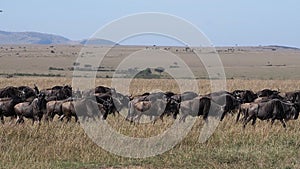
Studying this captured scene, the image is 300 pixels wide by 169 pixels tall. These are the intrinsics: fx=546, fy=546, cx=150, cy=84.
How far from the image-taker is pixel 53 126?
1523 cm

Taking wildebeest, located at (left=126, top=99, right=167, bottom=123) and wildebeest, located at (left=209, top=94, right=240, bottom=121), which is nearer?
wildebeest, located at (left=126, top=99, right=167, bottom=123)

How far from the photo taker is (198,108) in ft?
56.6

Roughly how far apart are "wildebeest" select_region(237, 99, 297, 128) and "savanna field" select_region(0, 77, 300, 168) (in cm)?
50

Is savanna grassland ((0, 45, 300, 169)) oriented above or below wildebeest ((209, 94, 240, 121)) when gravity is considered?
below

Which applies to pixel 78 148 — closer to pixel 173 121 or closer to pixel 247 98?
pixel 173 121

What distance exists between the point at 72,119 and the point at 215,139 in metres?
5.33

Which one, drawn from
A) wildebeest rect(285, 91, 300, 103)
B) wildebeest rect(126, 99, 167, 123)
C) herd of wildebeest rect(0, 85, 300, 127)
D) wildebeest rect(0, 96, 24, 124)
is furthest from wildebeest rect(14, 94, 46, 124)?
wildebeest rect(285, 91, 300, 103)

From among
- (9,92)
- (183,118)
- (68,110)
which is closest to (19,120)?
(68,110)

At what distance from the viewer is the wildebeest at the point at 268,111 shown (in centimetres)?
1677

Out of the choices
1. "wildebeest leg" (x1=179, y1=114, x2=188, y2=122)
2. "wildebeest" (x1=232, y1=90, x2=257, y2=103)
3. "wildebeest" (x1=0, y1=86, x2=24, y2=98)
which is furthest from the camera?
"wildebeest" (x1=232, y1=90, x2=257, y2=103)

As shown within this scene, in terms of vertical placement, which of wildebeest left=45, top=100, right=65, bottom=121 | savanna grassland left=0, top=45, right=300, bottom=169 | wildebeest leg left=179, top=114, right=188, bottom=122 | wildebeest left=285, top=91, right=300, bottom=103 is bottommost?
savanna grassland left=0, top=45, right=300, bottom=169

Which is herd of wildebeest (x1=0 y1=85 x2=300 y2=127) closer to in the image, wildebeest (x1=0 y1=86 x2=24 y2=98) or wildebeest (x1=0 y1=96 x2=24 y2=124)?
wildebeest (x1=0 y1=96 x2=24 y2=124)

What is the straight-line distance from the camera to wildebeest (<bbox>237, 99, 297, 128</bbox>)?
1677 cm

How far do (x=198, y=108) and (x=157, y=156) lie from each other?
5745mm
